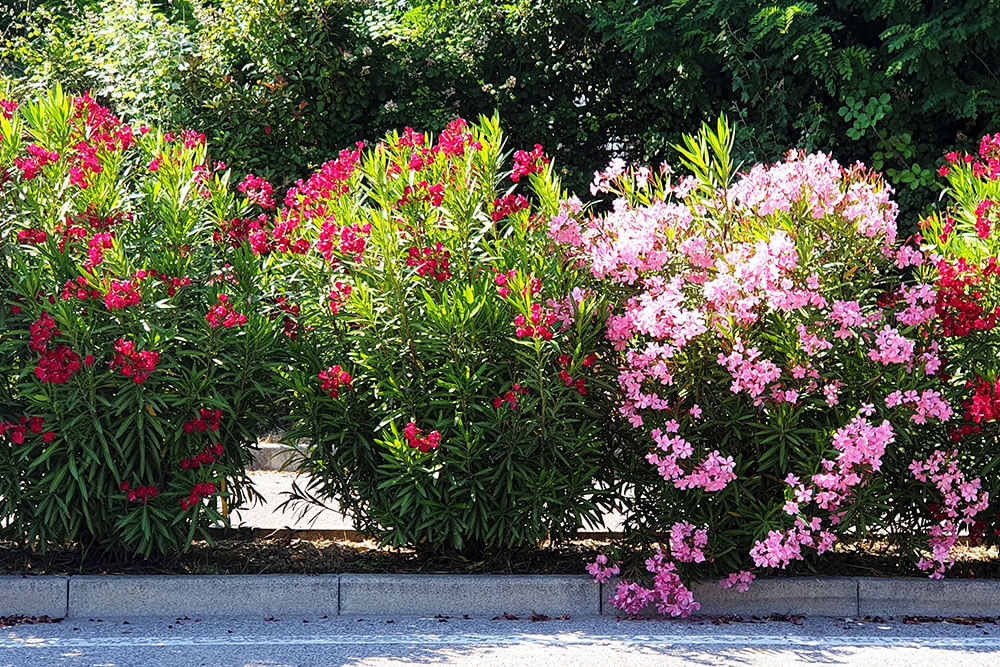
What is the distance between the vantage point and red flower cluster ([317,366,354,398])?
19.1 feet

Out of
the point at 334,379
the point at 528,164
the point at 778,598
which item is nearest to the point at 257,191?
the point at 334,379

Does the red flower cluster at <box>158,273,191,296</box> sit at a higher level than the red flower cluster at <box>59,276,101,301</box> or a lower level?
higher

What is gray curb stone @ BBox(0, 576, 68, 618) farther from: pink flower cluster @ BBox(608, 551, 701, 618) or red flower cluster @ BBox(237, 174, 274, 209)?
pink flower cluster @ BBox(608, 551, 701, 618)

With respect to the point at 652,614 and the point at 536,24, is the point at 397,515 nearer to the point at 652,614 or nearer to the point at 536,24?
the point at 652,614

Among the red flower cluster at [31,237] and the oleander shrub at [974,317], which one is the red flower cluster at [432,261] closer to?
the red flower cluster at [31,237]

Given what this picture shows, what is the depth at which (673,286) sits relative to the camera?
5656mm

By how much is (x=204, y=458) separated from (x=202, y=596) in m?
0.71

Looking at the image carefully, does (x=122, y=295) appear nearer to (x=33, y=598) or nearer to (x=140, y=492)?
(x=140, y=492)

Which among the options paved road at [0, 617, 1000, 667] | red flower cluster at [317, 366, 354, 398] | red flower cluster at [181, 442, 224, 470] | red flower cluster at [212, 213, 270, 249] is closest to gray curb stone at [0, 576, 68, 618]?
paved road at [0, 617, 1000, 667]

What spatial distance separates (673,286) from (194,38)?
23.2 ft

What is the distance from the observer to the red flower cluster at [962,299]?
19.0ft

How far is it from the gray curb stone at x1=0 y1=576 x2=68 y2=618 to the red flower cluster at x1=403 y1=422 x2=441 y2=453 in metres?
1.90

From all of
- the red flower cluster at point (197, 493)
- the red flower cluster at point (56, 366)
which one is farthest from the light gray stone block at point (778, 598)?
the red flower cluster at point (56, 366)

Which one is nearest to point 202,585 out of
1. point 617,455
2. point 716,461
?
point 617,455
